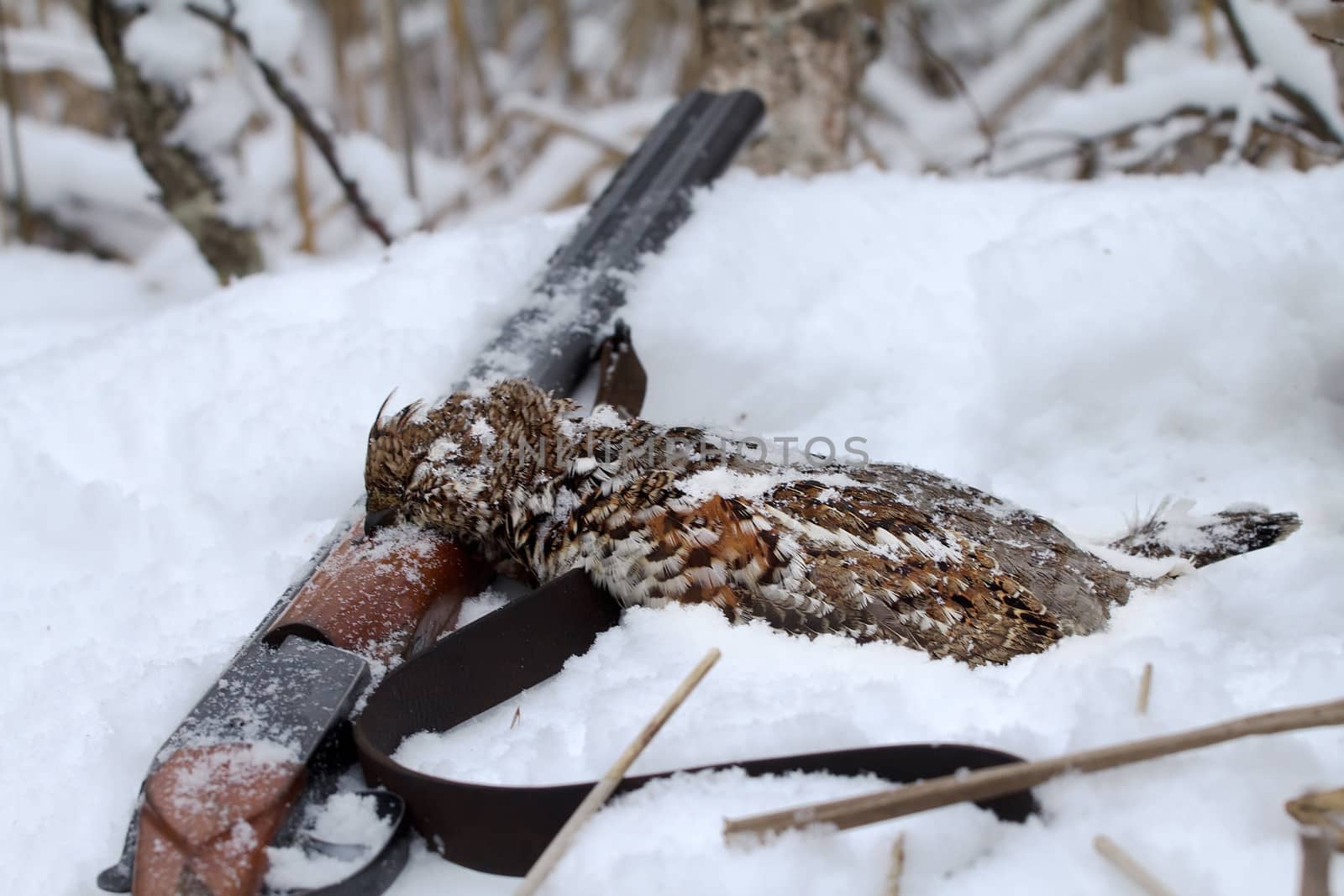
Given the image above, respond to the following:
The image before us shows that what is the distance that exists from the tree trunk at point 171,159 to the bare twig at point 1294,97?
300 cm

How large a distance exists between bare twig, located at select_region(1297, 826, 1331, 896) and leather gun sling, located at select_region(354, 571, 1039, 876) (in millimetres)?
Answer: 243

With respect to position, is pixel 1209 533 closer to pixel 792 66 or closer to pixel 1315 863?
pixel 1315 863

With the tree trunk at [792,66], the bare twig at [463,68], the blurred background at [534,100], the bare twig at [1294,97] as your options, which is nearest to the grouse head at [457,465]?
the blurred background at [534,100]

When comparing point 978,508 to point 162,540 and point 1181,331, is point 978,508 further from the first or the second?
point 162,540

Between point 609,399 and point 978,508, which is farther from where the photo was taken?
point 609,399

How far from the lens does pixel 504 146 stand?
517 centimetres

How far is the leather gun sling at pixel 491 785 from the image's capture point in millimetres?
1124

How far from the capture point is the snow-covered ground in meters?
1.08

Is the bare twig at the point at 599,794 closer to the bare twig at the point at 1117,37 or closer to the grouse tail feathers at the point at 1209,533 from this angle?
the grouse tail feathers at the point at 1209,533

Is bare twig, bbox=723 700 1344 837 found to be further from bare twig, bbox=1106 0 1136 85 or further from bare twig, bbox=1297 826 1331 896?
bare twig, bbox=1106 0 1136 85

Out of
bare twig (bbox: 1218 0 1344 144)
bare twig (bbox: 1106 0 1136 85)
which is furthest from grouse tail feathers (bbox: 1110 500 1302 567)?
bare twig (bbox: 1106 0 1136 85)

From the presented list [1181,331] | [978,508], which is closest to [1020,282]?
[1181,331]

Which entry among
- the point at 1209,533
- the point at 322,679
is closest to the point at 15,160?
the point at 322,679

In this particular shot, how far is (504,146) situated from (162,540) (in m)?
3.74
